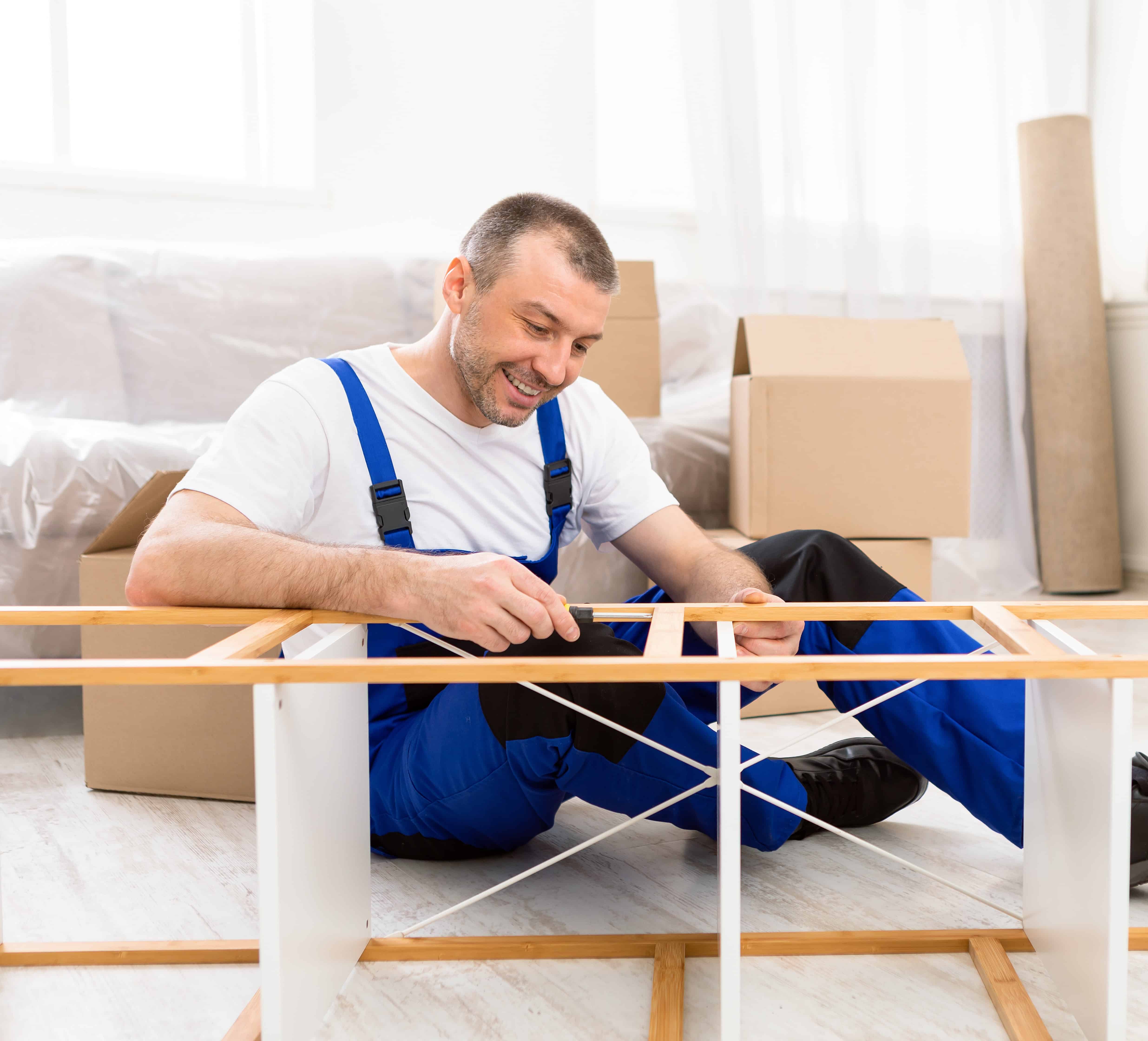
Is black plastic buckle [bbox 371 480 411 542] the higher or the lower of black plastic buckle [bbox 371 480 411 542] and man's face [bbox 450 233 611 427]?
the lower

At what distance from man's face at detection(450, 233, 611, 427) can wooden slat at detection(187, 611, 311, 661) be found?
1.18 feet

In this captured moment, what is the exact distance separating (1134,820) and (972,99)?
2716 millimetres

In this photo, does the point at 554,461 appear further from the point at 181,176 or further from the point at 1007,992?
the point at 181,176

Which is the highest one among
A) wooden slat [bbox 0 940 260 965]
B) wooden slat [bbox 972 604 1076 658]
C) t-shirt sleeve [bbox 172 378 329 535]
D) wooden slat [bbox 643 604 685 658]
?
t-shirt sleeve [bbox 172 378 329 535]

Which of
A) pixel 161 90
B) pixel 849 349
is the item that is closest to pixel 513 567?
pixel 849 349

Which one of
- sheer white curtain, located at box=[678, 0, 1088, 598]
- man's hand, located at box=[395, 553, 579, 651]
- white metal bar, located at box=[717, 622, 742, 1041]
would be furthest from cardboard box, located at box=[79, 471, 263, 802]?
sheer white curtain, located at box=[678, 0, 1088, 598]

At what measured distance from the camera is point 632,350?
229 centimetres

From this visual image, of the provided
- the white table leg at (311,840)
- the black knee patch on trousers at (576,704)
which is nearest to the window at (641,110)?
the black knee patch on trousers at (576,704)

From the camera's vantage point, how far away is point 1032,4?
3.12 meters

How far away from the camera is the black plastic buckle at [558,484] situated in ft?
4.10

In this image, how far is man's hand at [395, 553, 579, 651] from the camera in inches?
33.9

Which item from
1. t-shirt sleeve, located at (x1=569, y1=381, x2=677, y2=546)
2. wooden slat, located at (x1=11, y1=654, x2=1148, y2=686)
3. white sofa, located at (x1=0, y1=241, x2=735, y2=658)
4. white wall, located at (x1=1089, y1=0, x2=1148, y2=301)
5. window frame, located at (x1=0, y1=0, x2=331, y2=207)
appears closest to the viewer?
wooden slat, located at (x1=11, y1=654, x2=1148, y2=686)

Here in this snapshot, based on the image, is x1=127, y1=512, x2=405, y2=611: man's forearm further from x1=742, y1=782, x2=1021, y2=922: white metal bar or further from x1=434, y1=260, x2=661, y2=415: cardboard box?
x1=434, y1=260, x2=661, y2=415: cardboard box

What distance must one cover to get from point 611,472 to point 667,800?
469 millimetres
